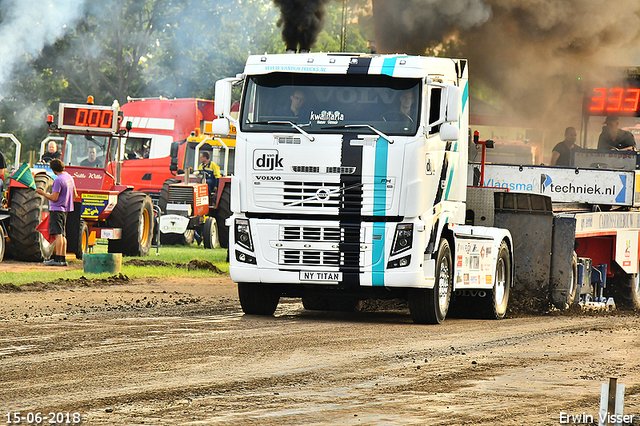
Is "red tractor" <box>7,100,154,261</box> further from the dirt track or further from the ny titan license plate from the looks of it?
the ny titan license plate

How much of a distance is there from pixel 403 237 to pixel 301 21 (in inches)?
339

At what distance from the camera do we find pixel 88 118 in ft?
70.7

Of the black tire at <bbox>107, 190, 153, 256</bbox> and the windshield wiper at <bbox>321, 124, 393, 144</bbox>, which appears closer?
the windshield wiper at <bbox>321, 124, 393, 144</bbox>

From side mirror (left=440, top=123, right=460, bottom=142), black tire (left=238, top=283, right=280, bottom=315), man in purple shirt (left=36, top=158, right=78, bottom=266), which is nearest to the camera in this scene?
side mirror (left=440, top=123, right=460, bottom=142)

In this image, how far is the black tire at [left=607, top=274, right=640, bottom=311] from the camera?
59.8ft

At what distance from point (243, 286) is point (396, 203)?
7.42ft

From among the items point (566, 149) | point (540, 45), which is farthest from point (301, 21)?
point (540, 45)

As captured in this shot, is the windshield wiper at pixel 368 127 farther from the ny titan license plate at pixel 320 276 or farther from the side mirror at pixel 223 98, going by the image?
the ny titan license plate at pixel 320 276

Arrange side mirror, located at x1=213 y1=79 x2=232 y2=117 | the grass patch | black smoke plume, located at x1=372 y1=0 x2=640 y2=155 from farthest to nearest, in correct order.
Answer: black smoke plume, located at x1=372 y1=0 x2=640 y2=155 → the grass patch → side mirror, located at x1=213 y1=79 x2=232 y2=117

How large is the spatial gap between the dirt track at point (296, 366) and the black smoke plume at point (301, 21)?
7.21 m

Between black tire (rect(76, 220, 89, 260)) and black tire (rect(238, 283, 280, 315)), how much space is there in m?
8.60

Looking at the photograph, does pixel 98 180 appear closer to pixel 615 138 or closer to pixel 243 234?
pixel 243 234

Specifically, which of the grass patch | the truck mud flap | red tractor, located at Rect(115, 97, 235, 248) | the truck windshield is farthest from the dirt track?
red tractor, located at Rect(115, 97, 235, 248)

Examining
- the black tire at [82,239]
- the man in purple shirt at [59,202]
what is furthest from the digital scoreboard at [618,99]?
the man in purple shirt at [59,202]
